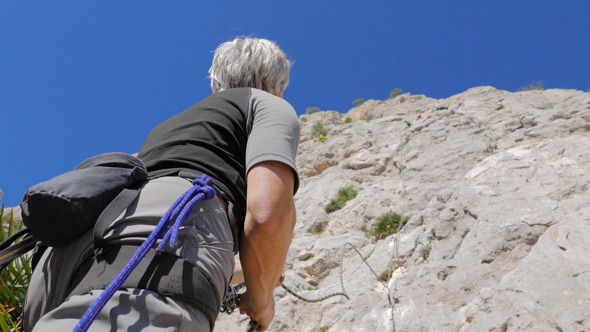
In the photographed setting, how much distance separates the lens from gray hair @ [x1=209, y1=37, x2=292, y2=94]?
221 centimetres

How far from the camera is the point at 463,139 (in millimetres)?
10773

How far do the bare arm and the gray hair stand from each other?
72 centimetres

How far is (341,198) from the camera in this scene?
10695mm

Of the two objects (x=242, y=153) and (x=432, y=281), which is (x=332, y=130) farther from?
(x=242, y=153)

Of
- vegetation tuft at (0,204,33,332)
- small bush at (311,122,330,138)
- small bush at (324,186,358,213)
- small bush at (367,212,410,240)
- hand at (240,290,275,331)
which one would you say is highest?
small bush at (311,122,330,138)

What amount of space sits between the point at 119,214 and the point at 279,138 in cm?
63

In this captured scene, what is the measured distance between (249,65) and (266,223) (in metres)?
0.94

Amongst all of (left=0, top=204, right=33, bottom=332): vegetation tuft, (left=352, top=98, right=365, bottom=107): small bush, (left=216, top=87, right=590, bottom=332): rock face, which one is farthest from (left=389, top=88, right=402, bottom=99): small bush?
(left=0, top=204, right=33, bottom=332): vegetation tuft

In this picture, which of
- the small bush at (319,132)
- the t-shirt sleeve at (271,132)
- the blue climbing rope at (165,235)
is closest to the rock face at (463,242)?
the t-shirt sleeve at (271,132)

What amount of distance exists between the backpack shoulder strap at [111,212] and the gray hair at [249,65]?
0.91 meters

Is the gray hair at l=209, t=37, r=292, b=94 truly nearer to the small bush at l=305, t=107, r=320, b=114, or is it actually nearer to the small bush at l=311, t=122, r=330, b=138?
Answer: the small bush at l=311, t=122, r=330, b=138

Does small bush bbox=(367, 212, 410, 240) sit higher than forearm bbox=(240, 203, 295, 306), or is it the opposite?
small bush bbox=(367, 212, 410, 240)

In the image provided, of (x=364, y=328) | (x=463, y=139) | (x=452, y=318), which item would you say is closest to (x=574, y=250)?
(x=452, y=318)

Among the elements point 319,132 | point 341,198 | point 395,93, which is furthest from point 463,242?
point 395,93
